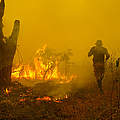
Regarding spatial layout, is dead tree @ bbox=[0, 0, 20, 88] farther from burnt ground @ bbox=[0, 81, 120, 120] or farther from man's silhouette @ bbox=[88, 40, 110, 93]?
man's silhouette @ bbox=[88, 40, 110, 93]

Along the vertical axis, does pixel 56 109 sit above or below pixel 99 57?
below

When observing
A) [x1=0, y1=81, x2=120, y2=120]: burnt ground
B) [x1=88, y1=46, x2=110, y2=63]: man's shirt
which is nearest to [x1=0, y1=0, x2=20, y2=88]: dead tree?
[x1=0, y1=81, x2=120, y2=120]: burnt ground

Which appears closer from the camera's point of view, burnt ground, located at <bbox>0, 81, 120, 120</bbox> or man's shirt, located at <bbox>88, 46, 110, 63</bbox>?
burnt ground, located at <bbox>0, 81, 120, 120</bbox>

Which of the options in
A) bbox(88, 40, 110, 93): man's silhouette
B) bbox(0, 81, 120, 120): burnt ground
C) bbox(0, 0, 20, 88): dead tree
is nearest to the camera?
bbox(0, 81, 120, 120): burnt ground

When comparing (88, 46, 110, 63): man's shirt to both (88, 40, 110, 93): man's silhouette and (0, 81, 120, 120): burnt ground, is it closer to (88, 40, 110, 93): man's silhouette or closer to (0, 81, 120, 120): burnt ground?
(88, 40, 110, 93): man's silhouette

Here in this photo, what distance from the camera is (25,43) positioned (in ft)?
82.1

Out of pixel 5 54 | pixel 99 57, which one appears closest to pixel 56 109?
pixel 99 57

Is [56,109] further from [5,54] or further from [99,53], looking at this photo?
[5,54]

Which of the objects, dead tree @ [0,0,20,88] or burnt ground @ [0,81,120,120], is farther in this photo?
dead tree @ [0,0,20,88]

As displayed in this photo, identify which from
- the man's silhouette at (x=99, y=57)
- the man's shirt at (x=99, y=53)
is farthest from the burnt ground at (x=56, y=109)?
the man's shirt at (x=99, y=53)

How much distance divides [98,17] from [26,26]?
410 inches

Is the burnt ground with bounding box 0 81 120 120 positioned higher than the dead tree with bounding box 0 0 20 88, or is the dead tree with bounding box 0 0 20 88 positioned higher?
the dead tree with bounding box 0 0 20 88

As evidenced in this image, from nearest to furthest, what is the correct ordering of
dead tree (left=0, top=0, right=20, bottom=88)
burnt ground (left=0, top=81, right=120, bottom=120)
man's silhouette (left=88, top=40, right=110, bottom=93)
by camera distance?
burnt ground (left=0, top=81, right=120, bottom=120) → man's silhouette (left=88, top=40, right=110, bottom=93) → dead tree (left=0, top=0, right=20, bottom=88)

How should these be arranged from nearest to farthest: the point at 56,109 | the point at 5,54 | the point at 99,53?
the point at 56,109
the point at 99,53
the point at 5,54
